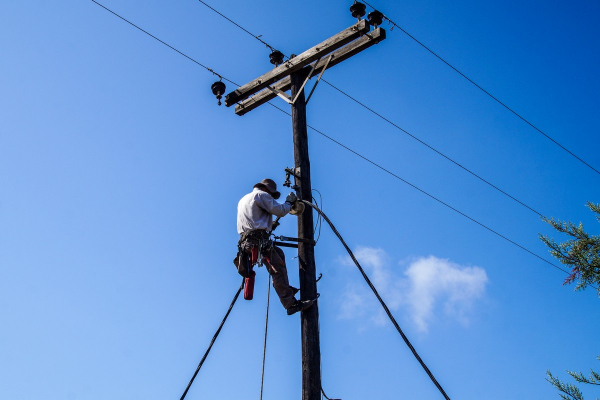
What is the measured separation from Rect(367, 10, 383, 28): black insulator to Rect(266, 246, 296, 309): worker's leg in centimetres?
284

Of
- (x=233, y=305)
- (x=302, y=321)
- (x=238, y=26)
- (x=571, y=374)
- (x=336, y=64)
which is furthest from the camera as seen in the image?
(x=238, y=26)

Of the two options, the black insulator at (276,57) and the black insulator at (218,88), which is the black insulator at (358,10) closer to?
the black insulator at (276,57)

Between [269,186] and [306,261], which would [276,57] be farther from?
[306,261]

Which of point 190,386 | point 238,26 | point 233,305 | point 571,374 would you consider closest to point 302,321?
point 233,305

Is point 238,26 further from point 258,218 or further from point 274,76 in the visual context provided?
point 258,218

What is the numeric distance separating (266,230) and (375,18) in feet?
9.07

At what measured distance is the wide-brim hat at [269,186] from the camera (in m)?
7.29

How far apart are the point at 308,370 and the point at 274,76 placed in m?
3.52

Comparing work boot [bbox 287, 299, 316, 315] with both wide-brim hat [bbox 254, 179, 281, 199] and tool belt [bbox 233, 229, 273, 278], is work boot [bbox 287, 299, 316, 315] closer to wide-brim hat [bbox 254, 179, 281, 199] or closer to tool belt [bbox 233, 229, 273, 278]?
tool belt [bbox 233, 229, 273, 278]

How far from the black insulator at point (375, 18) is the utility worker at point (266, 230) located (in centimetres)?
225

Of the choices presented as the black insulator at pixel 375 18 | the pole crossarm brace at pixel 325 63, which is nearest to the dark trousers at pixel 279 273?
→ the pole crossarm brace at pixel 325 63

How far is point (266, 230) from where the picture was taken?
7016mm

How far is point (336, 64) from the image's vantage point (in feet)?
25.5

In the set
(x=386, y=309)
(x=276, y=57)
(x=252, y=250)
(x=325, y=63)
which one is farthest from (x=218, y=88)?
(x=386, y=309)
